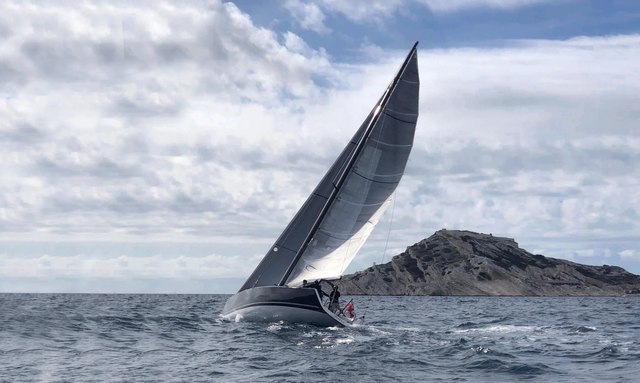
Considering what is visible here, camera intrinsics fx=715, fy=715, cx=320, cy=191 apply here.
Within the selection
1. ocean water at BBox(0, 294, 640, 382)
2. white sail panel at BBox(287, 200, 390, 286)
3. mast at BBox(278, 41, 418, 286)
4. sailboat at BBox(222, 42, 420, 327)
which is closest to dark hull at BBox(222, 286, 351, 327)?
sailboat at BBox(222, 42, 420, 327)

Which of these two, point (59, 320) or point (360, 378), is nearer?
point (360, 378)

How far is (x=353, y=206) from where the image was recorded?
3575 cm

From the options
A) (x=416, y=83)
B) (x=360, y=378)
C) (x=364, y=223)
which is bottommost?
(x=360, y=378)

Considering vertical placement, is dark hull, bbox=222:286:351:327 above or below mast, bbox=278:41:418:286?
below

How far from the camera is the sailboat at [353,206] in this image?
114 ft

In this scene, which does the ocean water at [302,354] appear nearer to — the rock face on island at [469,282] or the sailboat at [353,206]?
the sailboat at [353,206]

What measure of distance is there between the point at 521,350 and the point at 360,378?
10271 millimetres

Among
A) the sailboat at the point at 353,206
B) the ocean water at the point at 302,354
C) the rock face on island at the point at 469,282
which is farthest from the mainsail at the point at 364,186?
the rock face on island at the point at 469,282

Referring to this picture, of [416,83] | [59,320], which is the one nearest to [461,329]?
[416,83]

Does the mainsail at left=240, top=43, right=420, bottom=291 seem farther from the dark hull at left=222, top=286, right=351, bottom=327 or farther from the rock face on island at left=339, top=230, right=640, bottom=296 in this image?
the rock face on island at left=339, top=230, right=640, bottom=296

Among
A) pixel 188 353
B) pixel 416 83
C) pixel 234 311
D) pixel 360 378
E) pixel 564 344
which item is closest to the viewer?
pixel 360 378

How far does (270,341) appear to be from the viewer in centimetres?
2998

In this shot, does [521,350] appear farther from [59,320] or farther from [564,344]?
[59,320]

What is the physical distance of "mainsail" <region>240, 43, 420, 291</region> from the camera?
3478 cm
